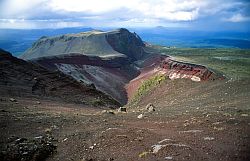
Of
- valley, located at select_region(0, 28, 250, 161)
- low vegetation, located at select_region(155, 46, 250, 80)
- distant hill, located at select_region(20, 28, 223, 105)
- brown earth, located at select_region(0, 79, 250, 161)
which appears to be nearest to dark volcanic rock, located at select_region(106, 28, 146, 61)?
distant hill, located at select_region(20, 28, 223, 105)

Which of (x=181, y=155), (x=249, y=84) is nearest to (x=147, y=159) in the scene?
(x=181, y=155)

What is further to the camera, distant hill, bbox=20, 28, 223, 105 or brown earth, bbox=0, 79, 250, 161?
distant hill, bbox=20, 28, 223, 105

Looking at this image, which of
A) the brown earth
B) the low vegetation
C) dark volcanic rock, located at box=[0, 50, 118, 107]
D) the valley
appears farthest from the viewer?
the low vegetation

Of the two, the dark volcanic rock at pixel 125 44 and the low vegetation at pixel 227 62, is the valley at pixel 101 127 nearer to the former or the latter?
the low vegetation at pixel 227 62

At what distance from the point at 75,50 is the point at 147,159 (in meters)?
163

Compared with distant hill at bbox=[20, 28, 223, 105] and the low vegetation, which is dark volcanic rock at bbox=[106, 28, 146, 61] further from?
the low vegetation

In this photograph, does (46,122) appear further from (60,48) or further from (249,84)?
(60,48)

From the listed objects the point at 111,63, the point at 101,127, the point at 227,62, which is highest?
the point at 101,127

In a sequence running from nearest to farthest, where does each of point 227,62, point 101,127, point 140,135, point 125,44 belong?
point 140,135 < point 101,127 < point 227,62 < point 125,44

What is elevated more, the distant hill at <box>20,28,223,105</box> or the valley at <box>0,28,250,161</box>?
the valley at <box>0,28,250,161</box>

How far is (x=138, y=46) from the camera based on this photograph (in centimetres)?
18112

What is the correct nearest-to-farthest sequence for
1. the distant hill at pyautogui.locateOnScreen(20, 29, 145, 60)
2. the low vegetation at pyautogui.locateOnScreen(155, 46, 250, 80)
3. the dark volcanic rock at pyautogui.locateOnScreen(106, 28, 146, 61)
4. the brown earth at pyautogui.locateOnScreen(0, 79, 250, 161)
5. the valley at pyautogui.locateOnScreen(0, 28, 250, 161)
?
the brown earth at pyautogui.locateOnScreen(0, 79, 250, 161) < the valley at pyautogui.locateOnScreen(0, 28, 250, 161) < the low vegetation at pyautogui.locateOnScreen(155, 46, 250, 80) < the distant hill at pyautogui.locateOnScreen(20, 29, 145, 60) < the dark volcanic rock at pyautogui.locateOnScreen(106, 28, 146, 61)

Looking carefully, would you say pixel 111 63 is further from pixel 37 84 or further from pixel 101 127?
pixel 101 127

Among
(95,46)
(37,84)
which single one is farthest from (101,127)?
(95,46)
